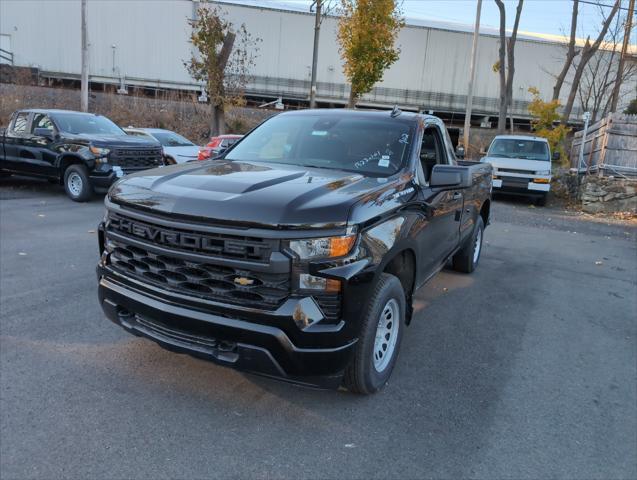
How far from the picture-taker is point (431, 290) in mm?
5922

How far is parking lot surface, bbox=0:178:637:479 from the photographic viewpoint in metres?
2.76

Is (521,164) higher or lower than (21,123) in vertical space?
lower

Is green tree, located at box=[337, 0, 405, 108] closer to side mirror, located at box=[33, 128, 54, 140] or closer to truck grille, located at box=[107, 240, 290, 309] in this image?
side mirror, located at box=[33, 128, 54, 140]

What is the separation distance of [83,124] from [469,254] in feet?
29.1

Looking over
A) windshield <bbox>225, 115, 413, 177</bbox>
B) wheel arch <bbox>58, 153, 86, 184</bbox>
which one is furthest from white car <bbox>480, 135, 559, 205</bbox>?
windshield <bbox>225, 115, 413, 177</bbox>

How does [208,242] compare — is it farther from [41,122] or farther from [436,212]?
[41,122]

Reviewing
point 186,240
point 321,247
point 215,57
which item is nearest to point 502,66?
point 215,57

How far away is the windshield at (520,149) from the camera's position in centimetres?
1491

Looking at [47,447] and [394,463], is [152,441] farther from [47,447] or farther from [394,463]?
[394,463]

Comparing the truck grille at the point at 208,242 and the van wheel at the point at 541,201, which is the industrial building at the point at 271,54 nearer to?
the van wheel at the point at 541,201

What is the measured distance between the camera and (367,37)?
18.5 meters

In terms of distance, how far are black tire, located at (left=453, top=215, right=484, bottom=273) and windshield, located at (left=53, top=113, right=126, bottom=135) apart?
833 cm

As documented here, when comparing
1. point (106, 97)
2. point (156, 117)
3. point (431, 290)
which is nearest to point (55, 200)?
point (431, 290)

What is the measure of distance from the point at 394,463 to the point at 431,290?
3.32m
